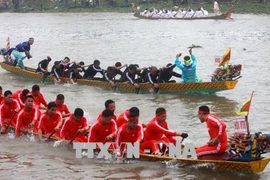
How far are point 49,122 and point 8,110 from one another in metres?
1.78

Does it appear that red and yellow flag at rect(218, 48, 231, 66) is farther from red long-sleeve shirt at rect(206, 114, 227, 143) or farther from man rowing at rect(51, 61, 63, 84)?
red long-sleeve shirt at rect(206, 114, 227, 143)

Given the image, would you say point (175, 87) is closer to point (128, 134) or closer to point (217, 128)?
point (128, 134)

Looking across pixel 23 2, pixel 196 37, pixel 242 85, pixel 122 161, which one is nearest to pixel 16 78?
pixel 242 85

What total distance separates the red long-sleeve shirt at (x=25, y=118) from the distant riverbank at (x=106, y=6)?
1790 inches

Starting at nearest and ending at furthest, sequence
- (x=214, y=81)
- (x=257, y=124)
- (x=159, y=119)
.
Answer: (x=159, y=119) → (x=257, y=124) → (x=214, y=81)

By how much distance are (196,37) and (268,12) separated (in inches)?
708

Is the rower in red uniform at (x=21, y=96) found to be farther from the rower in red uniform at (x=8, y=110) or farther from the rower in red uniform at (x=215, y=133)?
the rower in red uniform at (x=215, y=133)

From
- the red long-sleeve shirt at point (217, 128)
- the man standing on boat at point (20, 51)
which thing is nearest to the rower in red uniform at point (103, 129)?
the red long-sleeve shirt at point (217, 128)

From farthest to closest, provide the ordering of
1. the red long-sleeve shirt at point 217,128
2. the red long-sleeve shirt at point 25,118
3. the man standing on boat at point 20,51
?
the man standing on boat at point 20,51 < the red long-sleeve shirt at point 25,118 < the red long-sleeve shirt at point 217,128

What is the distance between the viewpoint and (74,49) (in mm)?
36656

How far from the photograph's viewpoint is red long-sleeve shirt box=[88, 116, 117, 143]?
38.8ft

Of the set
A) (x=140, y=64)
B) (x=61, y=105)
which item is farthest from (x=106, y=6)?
(x=61, y=105)

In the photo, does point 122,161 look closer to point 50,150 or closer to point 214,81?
point 50,150

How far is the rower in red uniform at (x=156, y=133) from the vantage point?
37.7 ft
